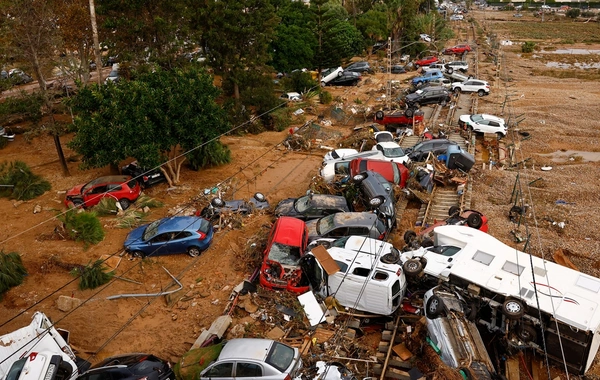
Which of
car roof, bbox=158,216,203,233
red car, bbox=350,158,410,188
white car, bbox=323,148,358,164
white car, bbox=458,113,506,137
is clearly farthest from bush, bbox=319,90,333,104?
car roof, bbox=158,216,203,233

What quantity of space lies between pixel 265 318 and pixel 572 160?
1984 centimetres

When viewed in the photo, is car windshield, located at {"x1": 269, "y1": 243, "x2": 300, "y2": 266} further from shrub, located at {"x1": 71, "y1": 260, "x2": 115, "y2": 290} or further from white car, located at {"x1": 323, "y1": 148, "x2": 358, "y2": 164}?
white car, located at {"x1": 323, "y1": 148, "x2": 358, "y2": 164}

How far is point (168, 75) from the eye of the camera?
19688 millimetres

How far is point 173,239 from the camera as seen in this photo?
1460 centimetres

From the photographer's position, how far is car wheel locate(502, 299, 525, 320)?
9531mm

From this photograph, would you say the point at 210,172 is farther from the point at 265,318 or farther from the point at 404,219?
the point at 265,318

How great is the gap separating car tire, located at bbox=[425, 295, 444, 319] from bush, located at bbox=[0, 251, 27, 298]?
12.8 metres

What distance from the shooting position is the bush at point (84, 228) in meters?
15.9

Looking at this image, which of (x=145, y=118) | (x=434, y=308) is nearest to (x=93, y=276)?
(x=145, y=118)

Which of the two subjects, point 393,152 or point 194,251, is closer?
point 194,251

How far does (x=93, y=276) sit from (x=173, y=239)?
2.66 metres

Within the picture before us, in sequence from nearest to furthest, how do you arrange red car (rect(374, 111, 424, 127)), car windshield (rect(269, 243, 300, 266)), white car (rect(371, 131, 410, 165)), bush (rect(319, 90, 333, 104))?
1. car windshield (rect(269, 243, 300, 266))
2. white car (rect(371, 131, 410, 165))
3. red car (rect(374, 111, 424, 127))
4. bush (rect(319, 90, 333, 104))

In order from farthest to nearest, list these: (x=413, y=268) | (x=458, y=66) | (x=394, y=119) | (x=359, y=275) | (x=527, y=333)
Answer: (x=458, y=66) < (x=394, y=119) < (x=359, y=275) < (x=413, y=268) < (x=527, y=333)

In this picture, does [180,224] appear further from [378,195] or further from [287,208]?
[378,195]
